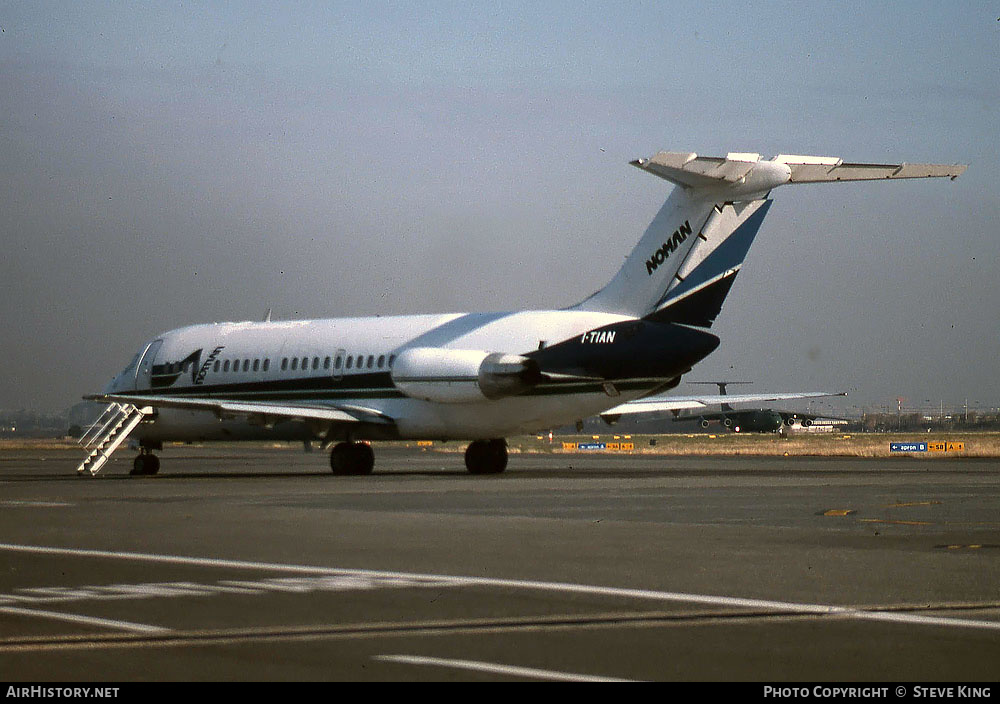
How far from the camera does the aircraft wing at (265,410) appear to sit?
3559 centimetres

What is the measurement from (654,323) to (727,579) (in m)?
21.6

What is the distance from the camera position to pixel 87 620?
9.64m

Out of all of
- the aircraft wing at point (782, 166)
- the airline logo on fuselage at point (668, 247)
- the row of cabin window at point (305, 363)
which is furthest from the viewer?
the row of cabin window at point (305, 363)

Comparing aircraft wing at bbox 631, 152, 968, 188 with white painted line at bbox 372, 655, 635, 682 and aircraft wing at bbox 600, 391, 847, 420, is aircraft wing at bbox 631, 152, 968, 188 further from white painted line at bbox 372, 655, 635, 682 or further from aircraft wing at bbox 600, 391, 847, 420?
white painted line at bbox 372, 655, 635, 682

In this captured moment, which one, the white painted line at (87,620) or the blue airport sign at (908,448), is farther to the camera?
the blue airport sign at (908,448)

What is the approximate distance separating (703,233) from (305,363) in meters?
11.6

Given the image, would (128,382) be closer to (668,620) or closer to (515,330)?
(515,330)

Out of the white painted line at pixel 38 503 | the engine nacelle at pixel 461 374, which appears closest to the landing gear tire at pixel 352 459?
the engine nacelle at pixel 461 374

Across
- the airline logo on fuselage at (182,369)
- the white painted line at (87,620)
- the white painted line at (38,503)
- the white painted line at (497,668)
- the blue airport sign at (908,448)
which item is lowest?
the white painted line at (497,668)

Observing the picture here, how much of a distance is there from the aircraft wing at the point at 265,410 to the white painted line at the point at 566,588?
20.4 metres

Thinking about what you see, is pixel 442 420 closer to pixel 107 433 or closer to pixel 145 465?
pixel 145 465

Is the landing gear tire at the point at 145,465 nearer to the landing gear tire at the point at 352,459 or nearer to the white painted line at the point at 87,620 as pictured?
the landing gear tire at the point at 352,459
